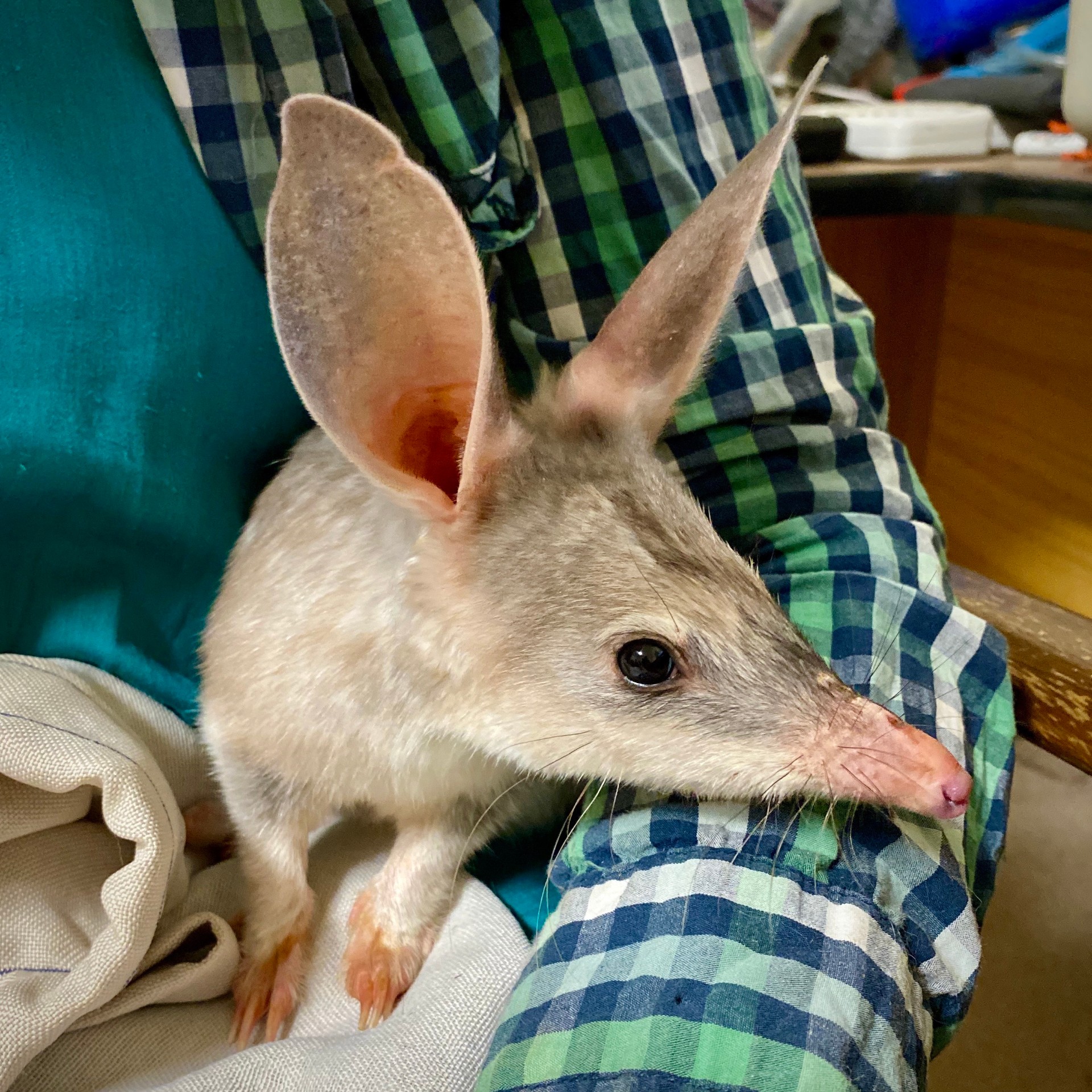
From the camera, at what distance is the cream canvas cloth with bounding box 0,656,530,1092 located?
97 centimetres

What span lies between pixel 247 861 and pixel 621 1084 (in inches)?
23.2

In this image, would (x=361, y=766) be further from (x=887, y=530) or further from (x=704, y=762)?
(x=887, y=530)

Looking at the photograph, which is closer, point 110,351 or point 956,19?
point 110,351

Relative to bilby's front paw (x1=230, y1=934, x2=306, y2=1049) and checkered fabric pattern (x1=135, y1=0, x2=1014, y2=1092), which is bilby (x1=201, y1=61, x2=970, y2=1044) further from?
checkered fabric pattern (x1=135, y1=0, x2=1014, y2=1092)

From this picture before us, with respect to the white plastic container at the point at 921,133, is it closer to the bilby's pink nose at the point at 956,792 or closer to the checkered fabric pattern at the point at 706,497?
the checkered fabric pattern at the point at 706,497

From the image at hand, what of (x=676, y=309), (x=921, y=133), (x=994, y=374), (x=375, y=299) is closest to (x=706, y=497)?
(x=676, y=309)

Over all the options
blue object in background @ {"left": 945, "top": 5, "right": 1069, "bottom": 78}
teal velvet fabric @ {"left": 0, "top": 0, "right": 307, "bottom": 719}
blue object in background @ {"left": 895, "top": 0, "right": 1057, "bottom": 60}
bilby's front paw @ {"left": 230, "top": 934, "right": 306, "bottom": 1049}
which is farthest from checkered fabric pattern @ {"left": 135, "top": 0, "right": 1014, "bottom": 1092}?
blue object in background @ {"left": 895, "top": 0, "right": 1057, "bottom": 60}

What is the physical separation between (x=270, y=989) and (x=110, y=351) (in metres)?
0.80

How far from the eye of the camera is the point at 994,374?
2381 mm

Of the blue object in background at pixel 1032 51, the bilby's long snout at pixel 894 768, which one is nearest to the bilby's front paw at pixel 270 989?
the bilby's long snout at pixel 894 768

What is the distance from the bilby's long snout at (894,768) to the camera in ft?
3.03

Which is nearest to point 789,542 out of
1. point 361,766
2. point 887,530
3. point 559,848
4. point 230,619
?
point 887,530

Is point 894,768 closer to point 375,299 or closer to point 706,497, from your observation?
point 706,497

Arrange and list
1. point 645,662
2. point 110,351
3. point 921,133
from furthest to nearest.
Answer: point 921,133, point 110,351, point 645,662
